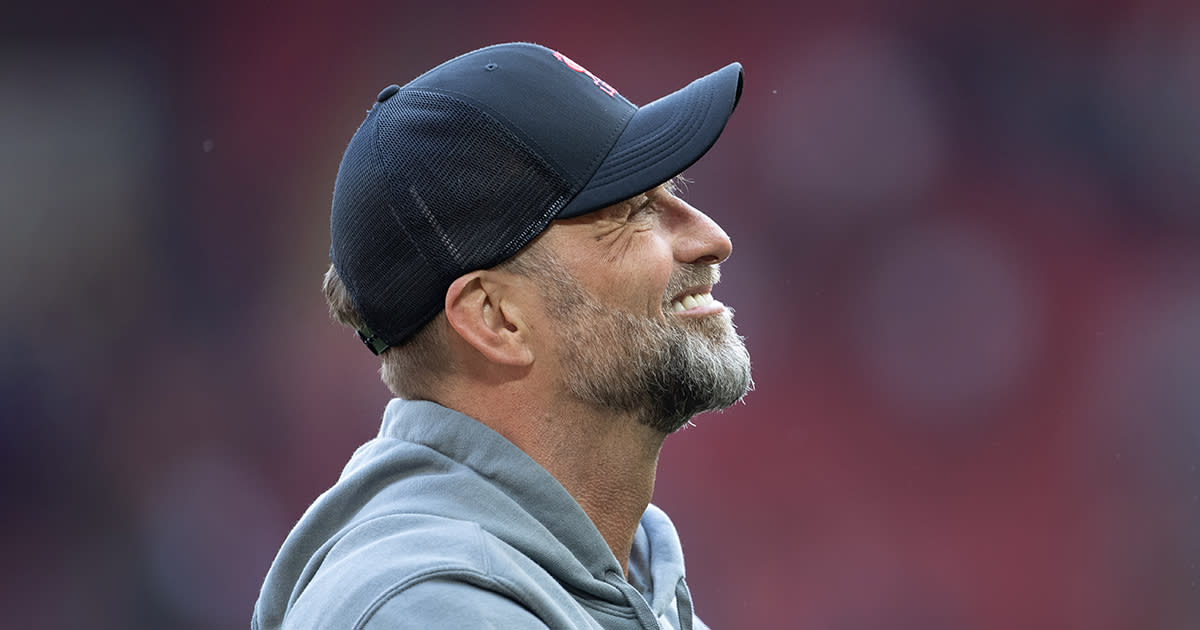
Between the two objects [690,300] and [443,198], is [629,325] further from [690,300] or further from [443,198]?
[443,198]

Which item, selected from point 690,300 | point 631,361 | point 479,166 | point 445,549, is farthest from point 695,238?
point 445,549

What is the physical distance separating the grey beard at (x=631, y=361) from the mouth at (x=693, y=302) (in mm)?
20

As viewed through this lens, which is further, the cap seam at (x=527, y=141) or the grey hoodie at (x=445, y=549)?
the cap seam at (x=527, y=141)

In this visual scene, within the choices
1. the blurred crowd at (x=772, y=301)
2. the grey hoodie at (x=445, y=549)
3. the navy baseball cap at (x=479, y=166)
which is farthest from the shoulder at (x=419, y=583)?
the blurred crowd at (x=772, y=301)

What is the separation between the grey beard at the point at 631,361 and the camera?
1.38 meters

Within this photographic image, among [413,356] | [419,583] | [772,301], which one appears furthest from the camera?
[772,301]

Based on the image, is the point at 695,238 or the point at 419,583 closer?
the point at 419,583

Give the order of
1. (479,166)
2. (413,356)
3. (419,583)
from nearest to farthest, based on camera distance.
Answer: (419,583)
(479,166)
(413,356)

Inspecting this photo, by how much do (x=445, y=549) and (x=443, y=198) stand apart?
1.31 ft

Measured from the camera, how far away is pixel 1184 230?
2951 millimetres

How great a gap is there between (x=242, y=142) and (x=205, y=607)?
3.94 ft

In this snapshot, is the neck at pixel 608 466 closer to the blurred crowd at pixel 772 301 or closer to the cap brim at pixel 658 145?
the cap brim at pixel 658 145

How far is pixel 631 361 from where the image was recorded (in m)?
1.38

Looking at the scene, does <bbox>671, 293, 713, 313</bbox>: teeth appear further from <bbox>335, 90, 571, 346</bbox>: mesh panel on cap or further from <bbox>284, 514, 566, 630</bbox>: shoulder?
<bbox>284, 514, 566, 630</bbox>: shoulder
